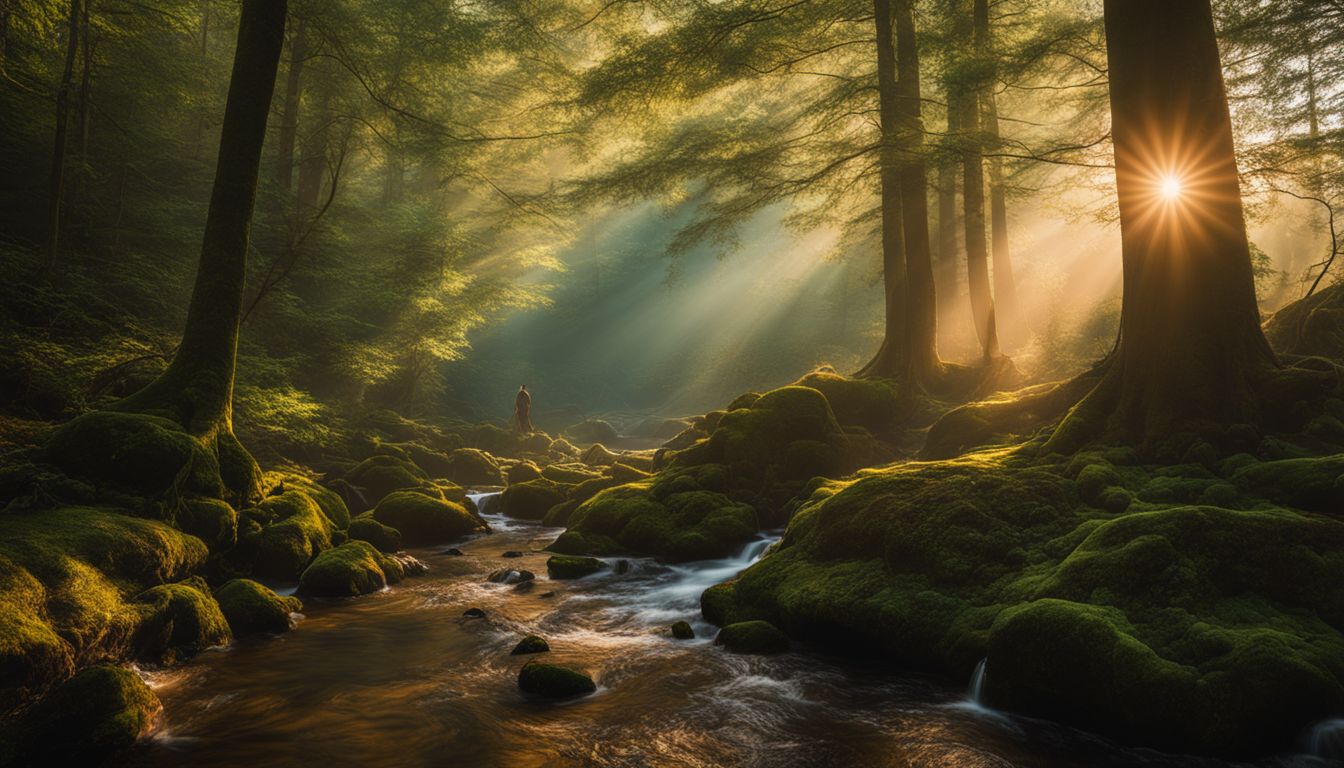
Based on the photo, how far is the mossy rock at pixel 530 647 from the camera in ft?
21.5

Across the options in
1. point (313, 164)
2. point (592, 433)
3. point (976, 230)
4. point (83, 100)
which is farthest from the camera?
point (592, 433)

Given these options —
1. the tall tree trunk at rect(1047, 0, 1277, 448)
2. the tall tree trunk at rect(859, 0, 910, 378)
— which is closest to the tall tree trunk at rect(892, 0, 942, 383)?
the tall tree trunk at rect(859, 0, 910, 378)

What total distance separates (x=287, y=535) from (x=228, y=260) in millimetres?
3730

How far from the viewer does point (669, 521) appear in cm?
1059

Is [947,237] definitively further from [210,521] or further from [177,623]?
[177,623]

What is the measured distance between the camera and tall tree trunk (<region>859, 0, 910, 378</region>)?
42.0 ft

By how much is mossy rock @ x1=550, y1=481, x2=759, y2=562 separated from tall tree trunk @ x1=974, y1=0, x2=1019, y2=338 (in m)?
7.29

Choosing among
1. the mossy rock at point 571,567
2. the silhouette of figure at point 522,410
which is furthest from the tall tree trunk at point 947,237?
the mossy rock at point 571,567

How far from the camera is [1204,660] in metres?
4.04

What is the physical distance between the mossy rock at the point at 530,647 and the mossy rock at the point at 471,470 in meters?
14.1

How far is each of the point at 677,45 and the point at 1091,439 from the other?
1006 cm

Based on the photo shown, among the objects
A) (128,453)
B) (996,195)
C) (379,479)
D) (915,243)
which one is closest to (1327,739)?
(128,453)

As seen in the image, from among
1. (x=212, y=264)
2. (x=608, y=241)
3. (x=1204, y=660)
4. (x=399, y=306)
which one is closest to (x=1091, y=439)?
(x=1204, y=660)

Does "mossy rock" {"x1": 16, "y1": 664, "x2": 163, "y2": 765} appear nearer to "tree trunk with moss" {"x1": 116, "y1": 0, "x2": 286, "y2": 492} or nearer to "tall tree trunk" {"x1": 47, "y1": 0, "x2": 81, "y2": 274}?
"tree trunk with moss" {"x1": 116, "y1": 0, "x2": 286, "y2": 492}
